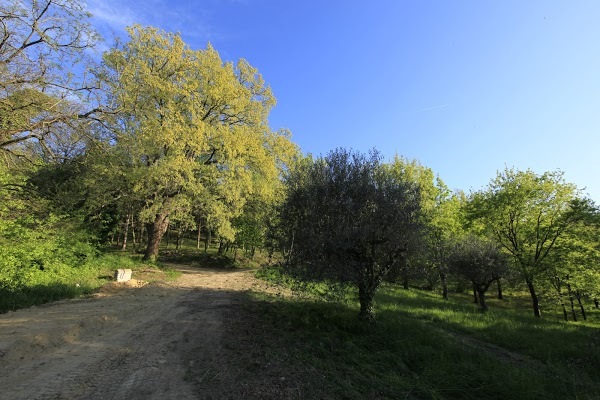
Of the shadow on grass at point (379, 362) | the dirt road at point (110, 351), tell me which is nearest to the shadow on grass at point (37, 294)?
the dirt road at point (110, 351)

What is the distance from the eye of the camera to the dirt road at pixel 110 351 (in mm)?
4578

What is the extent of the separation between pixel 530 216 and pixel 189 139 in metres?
23.8

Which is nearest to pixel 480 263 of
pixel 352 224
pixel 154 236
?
pixel 352 224

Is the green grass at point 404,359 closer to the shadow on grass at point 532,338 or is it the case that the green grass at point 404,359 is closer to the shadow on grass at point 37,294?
the shadow on grass at point 532,338

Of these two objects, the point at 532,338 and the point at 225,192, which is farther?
the point at 225,192

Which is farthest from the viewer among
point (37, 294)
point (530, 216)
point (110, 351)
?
point (530, 216)

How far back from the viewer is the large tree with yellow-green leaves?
1884 cm

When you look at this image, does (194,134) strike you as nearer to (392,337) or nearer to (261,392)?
(392,337)

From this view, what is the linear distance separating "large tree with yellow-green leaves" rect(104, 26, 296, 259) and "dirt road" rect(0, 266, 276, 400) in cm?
1038

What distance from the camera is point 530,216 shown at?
22.5m

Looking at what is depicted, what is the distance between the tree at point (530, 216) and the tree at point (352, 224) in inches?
639

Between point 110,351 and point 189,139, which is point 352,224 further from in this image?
point 189,139

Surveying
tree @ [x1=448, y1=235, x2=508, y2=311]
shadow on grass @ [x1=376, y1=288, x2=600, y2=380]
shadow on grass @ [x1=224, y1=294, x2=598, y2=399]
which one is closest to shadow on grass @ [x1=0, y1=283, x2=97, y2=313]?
shadow on grass @ [x1=224, y1=294, x2=598, y2=399]

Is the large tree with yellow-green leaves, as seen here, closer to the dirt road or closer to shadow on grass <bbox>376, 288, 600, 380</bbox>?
the dirt road
